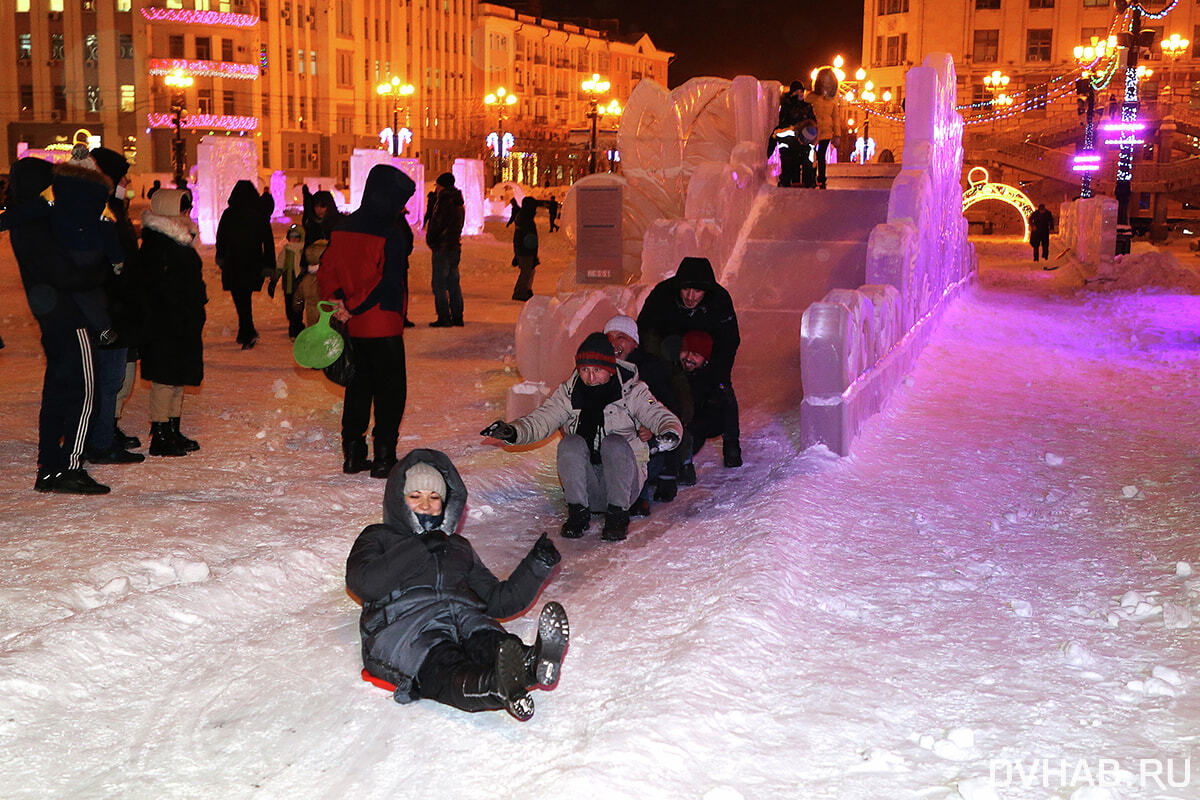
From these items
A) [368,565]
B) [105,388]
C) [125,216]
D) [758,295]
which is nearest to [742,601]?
[368,565]

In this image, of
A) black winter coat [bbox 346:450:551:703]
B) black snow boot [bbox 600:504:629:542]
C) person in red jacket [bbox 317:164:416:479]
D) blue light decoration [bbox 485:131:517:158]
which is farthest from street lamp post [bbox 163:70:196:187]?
black winter coat [bbox 346:450:551:703]

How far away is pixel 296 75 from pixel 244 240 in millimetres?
56183

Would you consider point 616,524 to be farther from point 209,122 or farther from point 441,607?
point 209,122

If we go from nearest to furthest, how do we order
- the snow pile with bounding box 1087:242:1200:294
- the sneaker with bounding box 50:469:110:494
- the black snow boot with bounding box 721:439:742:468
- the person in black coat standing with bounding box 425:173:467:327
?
the sneaker with bounding box 50:469:110:494 < the black snow boot with bounding box 721:439:742:468 < the person in black coat standing with bounding box 425:173:467:327 < the snow pile with bounding box 1087:242:1200:294

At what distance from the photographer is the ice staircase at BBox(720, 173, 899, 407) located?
1041 cm

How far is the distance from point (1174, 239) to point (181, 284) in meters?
40.7

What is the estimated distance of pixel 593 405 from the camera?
230 inches

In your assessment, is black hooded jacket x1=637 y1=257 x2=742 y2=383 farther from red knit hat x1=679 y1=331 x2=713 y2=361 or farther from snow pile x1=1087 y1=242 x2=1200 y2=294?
snow pile x1=1087 y1=242 x2=1200 y2=294

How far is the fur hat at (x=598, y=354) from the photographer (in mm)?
5688

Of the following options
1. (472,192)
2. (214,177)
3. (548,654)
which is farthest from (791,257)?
(472,192)

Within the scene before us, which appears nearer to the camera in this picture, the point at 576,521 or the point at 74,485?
the point at 576,521

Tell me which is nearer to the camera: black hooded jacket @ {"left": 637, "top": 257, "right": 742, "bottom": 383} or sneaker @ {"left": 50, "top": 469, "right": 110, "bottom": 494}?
sneaker @ {"left": 50, "top": 469, "right": 110, "bottom": 494}

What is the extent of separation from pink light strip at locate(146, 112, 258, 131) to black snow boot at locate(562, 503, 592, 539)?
176 feet

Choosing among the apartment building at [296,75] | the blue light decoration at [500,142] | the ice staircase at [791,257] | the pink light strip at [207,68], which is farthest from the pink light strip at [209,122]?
the ice staircase at [791,257]
